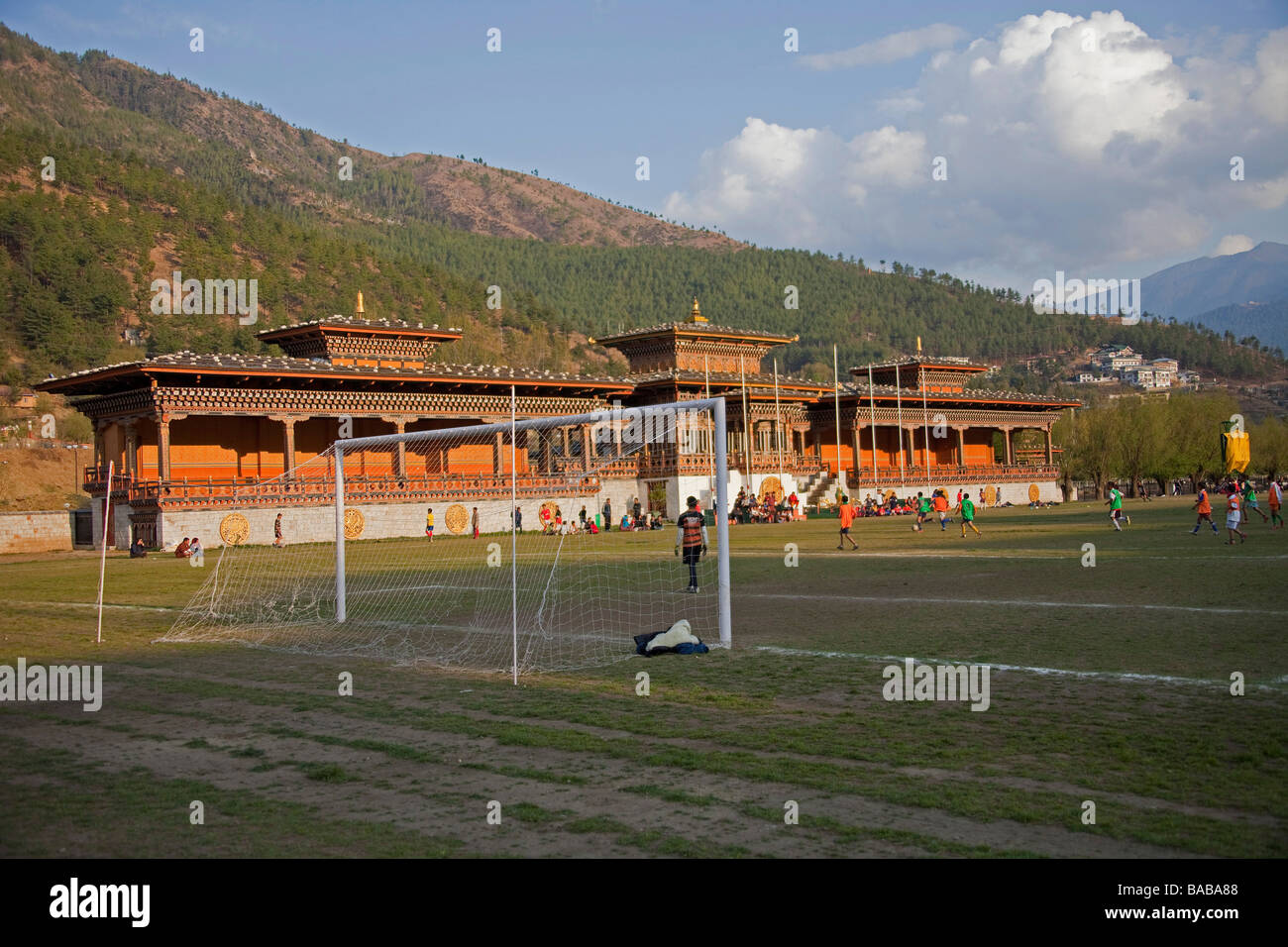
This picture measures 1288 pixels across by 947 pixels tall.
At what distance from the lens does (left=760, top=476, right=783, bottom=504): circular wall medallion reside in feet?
192

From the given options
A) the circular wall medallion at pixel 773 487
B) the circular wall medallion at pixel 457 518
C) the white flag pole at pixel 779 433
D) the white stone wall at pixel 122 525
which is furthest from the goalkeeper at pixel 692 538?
the white flag pole at pixel 779 433

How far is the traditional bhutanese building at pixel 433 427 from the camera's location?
131 ft

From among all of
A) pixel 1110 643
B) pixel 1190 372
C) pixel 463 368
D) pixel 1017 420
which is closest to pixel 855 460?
pixel 1017 420

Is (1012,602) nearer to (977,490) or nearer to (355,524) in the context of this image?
(355,524)

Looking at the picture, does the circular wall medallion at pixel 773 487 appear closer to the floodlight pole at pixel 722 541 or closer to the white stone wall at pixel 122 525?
the white stone wall at pixel 122 525

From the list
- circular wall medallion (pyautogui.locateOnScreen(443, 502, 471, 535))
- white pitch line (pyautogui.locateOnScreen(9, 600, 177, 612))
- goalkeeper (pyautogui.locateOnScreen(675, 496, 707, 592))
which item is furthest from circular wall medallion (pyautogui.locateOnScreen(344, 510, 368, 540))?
goalkeeper (pyautogui.locateOnScreen(675, 496, 707, 592))

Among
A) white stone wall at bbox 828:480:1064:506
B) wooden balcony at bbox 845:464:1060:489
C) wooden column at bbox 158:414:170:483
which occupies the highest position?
wooden column at bbox 158:414:170:483

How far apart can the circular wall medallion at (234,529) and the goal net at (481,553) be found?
0.17ft

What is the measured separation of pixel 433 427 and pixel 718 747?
4305cm

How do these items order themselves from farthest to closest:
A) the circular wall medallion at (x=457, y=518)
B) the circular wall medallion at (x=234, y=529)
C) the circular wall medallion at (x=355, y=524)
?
the circular wall medallion at (x=457, y=518)
the circular wall medallion at (x=355, y=524)
the circular wall medallion at (x=234, y=529)

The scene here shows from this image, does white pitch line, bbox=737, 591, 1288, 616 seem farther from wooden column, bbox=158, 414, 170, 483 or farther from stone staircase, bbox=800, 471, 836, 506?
stone staircase, bbox=800, 471, 836, 506

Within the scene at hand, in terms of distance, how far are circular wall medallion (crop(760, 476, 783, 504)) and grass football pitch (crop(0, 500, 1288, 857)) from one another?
4228 cm

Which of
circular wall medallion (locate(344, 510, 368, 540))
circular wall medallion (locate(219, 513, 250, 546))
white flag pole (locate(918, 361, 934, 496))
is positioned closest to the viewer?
circular wall medallion (locate(219, 513, 250, 546))

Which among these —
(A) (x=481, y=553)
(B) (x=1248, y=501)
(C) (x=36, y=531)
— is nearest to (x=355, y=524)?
(A) (x=481, y=553)
